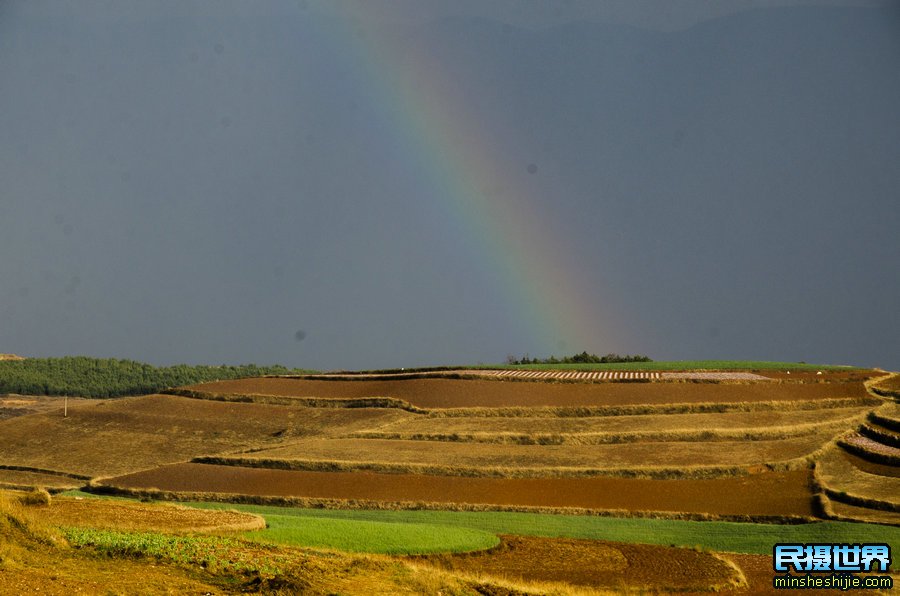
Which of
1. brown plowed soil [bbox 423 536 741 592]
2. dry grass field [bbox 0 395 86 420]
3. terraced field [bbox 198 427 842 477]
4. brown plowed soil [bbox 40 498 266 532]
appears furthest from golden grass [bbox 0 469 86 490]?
dry grass field [bbox 0 395 86 420]

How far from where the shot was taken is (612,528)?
111 feet

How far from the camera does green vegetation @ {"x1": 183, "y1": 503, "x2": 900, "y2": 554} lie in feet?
102

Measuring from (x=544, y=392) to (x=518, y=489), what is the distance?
61.6 feet

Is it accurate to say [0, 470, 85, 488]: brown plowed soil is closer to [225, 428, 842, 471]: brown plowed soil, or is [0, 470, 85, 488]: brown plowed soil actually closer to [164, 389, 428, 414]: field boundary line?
[225, 428, 842, 471]: brown plowed soil

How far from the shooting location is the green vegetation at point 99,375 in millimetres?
108125

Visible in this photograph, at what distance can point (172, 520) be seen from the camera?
28781mm

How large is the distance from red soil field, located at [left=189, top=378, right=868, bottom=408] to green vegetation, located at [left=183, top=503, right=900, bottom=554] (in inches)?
792

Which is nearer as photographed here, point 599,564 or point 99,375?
point 599,564

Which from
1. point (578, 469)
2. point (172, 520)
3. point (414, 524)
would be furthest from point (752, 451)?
point (172, 520)

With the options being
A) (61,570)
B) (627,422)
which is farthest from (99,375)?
(61,570)

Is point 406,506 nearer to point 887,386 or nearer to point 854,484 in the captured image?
point 854,484

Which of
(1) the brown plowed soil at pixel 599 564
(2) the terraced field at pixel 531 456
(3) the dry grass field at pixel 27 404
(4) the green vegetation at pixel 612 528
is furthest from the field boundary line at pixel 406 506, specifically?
(3) the dry grass field at pixel 27 404

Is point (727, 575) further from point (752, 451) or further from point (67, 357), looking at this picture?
point (67, 357)

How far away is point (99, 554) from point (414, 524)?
1544cm
